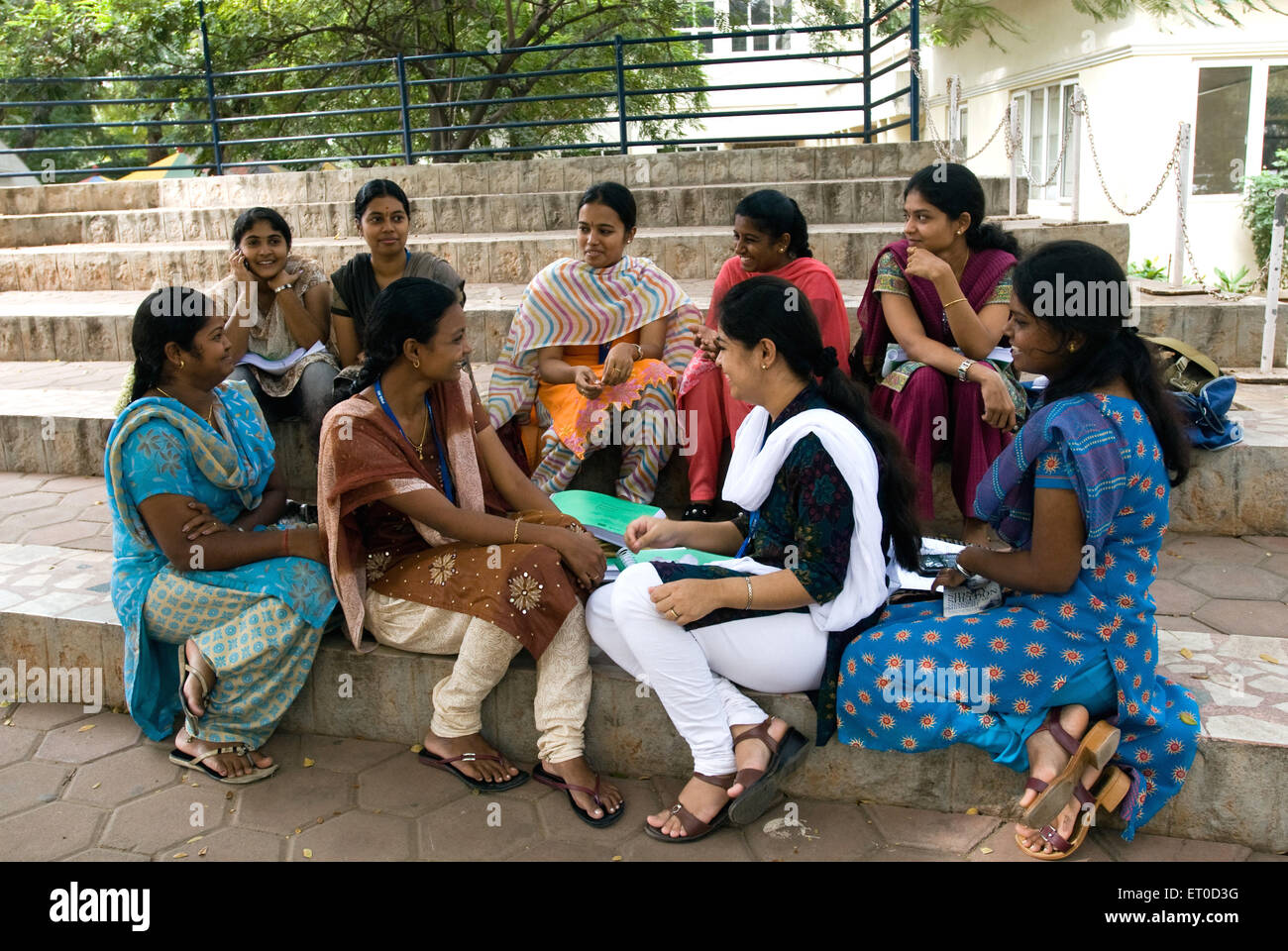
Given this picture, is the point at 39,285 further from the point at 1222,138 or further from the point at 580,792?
the point at 1222,138

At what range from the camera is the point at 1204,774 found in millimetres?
2371

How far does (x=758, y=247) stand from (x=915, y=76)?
526cm

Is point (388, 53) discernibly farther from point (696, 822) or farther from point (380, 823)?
point (696, 822)

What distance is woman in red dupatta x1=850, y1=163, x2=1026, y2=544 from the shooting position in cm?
348

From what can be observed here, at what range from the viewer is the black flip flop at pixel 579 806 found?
101 inches

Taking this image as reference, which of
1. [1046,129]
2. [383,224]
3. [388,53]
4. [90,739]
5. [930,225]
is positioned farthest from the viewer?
[1046,129]

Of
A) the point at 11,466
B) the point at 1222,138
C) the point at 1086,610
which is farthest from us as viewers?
the point at 1222,138

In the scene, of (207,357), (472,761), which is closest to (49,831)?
(472,761)

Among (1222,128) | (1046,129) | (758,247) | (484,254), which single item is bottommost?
(758,247)

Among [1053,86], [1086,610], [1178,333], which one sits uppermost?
[1053,86]

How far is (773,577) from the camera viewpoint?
246 centimetres

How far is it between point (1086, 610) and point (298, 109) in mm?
11059

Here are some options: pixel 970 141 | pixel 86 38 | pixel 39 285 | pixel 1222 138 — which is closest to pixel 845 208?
pixel 1222 138

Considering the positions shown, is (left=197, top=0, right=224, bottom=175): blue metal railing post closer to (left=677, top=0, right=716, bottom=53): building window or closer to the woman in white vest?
(left=677, top=0, right=716, bottom=53): building window
